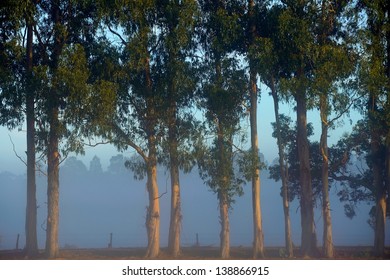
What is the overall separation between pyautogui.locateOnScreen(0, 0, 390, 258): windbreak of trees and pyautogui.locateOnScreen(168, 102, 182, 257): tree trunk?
0.15 ft

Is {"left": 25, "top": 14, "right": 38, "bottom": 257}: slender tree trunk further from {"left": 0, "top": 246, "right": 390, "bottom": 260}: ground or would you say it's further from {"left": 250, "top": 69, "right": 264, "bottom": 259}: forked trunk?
{"left": 250, "top": 69, "right": 264, "bottom": 259}: forked trunk

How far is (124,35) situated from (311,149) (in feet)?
32.4

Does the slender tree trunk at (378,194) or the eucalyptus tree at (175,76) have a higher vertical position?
the eucalyptus tree at (175,76)

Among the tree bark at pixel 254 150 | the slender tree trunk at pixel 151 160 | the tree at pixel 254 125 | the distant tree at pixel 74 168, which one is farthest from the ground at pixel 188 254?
the distant tree at pixel 74 168

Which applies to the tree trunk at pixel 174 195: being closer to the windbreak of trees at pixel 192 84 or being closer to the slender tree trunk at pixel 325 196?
the windbreak of trees at pixel 192 84

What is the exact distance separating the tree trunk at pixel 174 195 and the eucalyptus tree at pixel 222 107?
111 cm

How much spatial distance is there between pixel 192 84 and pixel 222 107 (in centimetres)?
160

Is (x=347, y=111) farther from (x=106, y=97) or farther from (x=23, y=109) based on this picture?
(x=23, y=109)

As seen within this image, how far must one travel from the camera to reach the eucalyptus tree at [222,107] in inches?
969

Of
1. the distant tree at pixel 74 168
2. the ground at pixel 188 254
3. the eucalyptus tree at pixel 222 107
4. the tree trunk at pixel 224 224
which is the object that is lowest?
the ground at pixel 188 254

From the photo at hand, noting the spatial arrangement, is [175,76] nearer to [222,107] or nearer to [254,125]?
[222,107]

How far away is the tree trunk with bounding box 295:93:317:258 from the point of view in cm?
2434

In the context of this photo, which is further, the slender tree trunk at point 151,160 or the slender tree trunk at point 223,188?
the slender tree trunk at point 151,160

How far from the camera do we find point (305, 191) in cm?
2517
